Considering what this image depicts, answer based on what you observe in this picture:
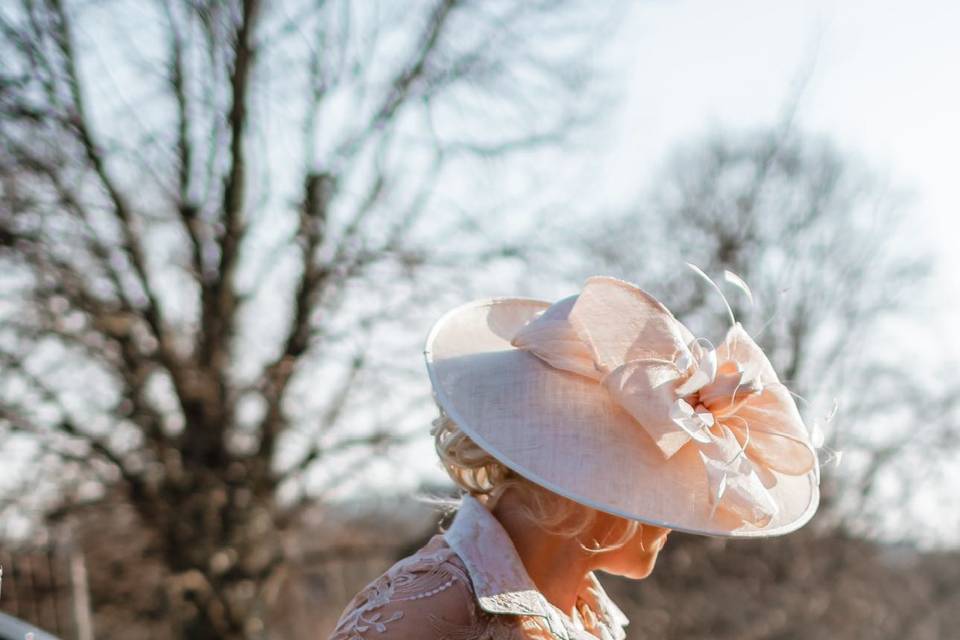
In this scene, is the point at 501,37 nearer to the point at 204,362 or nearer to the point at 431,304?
the point at 431,304

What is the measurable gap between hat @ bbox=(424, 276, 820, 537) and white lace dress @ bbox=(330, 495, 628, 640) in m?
0.17

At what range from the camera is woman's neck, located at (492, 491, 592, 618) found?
6.34ft

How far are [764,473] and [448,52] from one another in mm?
6569

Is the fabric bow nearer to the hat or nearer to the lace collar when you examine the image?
the hat

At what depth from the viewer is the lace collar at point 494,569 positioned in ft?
5.80

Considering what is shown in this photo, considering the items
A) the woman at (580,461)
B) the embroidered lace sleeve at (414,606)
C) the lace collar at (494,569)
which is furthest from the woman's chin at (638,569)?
the embroidered lace sleeve at (414,606)

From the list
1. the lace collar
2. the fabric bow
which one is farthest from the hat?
the lace collar

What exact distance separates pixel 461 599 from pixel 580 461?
298 mm

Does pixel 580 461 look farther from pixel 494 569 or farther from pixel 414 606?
pixel 414 606

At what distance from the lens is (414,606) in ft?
5.73

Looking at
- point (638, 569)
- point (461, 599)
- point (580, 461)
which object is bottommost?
point (638, 569)

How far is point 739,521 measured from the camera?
1883 mm

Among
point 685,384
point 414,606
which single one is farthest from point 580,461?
point 414,606

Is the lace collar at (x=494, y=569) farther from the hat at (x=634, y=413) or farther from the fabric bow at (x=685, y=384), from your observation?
the fabric bow at (x=685, y=384)
